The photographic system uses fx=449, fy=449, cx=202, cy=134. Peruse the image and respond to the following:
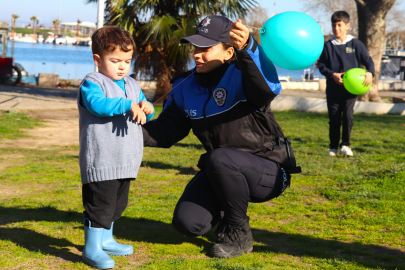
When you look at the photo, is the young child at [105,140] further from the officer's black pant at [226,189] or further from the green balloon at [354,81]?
the green balloon at [354,81]

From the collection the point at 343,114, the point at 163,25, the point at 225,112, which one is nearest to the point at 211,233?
the point at 225,112

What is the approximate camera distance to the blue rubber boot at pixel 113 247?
9.82 feet

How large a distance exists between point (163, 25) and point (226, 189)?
10388 millimetres

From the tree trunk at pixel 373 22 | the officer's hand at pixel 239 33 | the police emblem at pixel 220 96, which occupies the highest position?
the tree trunk at pixel 373 22

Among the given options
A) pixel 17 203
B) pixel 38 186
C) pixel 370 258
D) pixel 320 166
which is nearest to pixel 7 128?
pixel 38 186

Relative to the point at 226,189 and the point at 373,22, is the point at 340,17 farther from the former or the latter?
the point at 373,22

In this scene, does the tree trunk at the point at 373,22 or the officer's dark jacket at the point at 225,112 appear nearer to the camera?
the officer's dark jacket at the point at 225,112

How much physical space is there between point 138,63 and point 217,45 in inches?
426

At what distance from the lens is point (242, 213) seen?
3049 mm

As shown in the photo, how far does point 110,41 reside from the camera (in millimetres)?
2734

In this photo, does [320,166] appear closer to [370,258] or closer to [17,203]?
[370,258]

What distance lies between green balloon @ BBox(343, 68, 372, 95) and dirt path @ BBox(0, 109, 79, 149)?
4.62 metres

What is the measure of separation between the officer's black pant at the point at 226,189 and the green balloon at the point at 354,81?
3.37 m

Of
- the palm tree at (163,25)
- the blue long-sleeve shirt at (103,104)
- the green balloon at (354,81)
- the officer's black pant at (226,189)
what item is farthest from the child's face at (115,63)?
the palm tree at (163,25)
